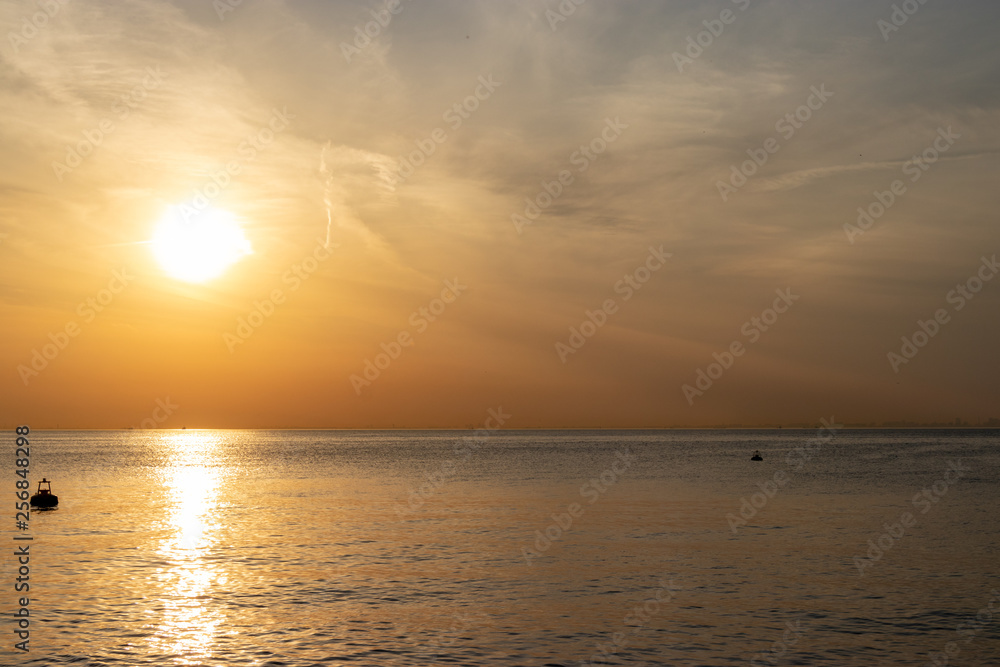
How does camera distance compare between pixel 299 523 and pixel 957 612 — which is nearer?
pixel 957 612

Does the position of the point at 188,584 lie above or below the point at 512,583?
above

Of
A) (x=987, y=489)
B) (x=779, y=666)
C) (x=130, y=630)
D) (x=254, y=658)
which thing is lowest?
(x=779, y=666)

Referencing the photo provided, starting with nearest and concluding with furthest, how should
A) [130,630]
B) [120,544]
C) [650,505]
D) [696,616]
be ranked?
1. [130,630]
2. [696,616]
3. [120,544]
4. [650,505]

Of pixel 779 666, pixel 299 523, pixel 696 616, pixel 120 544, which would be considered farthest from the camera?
pixel 299 523

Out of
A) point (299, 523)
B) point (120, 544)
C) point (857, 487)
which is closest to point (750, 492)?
point (857, 487)

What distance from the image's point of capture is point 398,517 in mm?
62469

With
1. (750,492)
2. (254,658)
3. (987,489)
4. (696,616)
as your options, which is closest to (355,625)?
(254,658)

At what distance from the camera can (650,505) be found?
7081cm

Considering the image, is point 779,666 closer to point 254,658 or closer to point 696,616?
point 696,616

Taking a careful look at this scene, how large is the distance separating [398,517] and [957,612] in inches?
1591

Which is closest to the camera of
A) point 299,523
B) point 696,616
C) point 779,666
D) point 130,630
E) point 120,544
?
point 779,666

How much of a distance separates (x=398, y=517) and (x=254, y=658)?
37572 millimetres

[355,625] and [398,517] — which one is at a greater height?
[398,517]

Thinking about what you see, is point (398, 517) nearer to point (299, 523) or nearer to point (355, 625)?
point (299, 523)
